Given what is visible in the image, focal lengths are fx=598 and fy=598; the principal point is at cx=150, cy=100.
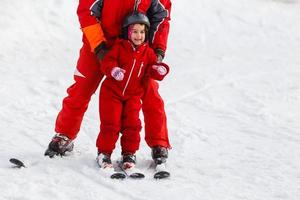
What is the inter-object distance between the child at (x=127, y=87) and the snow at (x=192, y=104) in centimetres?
22

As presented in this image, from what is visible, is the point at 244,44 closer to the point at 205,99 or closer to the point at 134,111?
the point at 205,99

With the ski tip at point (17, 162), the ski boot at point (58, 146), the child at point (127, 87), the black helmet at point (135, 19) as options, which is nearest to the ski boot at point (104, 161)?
the child at point (127, 87)

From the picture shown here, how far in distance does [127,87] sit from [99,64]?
1.09 ft

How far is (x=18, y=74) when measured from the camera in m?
7.98

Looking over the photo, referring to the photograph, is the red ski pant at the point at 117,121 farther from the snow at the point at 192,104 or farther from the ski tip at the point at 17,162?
Result: the ski tip at the point at 17,162

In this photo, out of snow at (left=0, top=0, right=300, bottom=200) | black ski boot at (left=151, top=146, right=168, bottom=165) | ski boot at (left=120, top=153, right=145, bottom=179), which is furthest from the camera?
black ski boot at (left=151, top=146, right=168, bottom=165)

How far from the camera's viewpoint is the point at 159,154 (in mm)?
4965

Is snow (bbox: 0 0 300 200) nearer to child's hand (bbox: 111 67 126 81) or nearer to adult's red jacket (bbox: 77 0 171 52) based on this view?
child's hand (bbox: 111 67 126 81)

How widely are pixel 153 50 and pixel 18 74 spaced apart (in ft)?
11.4

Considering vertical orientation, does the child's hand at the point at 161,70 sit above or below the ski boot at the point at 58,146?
above

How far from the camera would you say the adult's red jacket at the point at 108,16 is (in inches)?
188

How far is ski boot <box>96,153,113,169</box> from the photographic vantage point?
188 inches

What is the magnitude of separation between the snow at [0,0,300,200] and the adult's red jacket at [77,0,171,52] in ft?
3.48

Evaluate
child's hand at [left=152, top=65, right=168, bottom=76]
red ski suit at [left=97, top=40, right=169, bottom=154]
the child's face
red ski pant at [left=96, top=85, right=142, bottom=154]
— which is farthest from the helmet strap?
red ski pant at [left=96, top=85, right=142, bottom=154]
